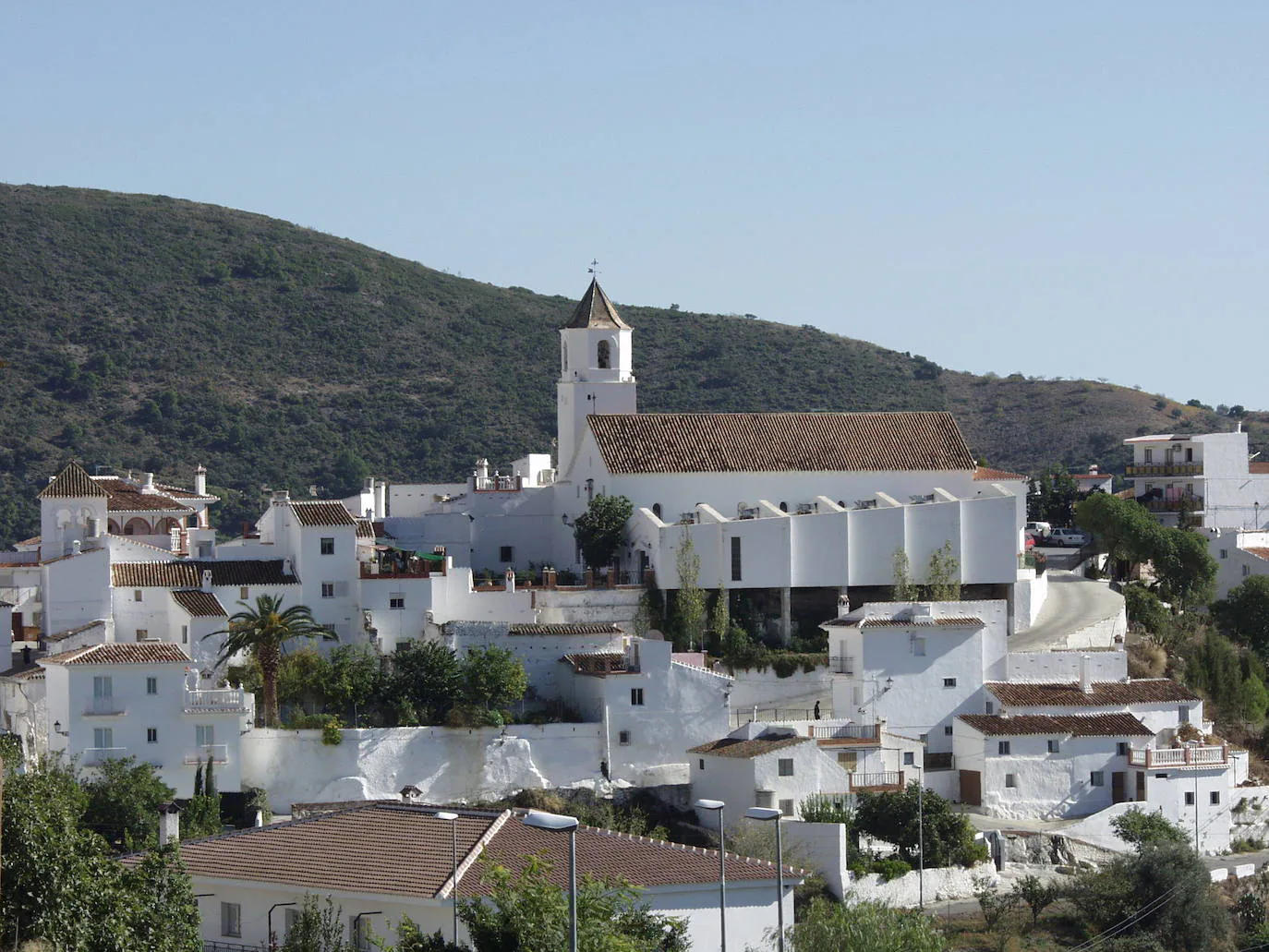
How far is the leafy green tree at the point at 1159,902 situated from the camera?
50.3m

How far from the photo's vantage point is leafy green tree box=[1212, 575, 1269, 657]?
232ft

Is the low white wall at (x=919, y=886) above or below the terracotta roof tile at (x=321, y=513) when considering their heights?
below

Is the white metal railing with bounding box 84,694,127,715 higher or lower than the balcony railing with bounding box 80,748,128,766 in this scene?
higher

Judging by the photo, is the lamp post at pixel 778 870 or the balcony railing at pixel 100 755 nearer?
the lamp post at pixel 778 870

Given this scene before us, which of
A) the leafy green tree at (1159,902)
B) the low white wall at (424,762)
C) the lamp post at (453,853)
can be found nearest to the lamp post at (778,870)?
the lamp post at (453,853)

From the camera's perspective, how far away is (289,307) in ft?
388

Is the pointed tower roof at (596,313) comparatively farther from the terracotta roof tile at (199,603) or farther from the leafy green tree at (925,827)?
the leafy green tree at (925,827)

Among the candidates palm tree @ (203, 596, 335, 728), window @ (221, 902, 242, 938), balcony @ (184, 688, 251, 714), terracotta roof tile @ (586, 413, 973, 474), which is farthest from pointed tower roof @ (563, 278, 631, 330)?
window @ (221, 902, 242, 938)

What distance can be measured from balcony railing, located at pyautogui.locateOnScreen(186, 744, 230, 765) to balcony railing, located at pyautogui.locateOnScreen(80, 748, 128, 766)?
1.48m

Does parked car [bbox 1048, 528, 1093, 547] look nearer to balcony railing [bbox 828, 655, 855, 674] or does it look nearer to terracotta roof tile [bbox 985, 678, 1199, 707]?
terracotta roof tile [bbox 985, 678, 1199, 707]

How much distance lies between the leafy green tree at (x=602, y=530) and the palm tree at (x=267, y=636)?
9.35m

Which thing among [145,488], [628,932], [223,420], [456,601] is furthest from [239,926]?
[223,420]

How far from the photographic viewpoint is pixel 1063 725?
58.2m

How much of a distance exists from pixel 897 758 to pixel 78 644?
65.8 feet
